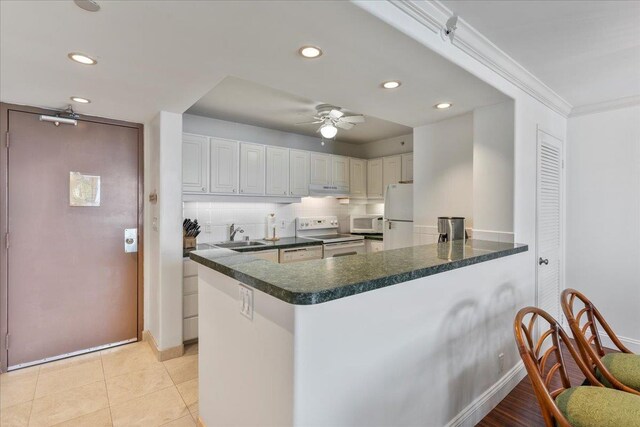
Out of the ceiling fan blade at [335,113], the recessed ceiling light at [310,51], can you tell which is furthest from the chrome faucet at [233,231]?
the recessed ceiling light at [310,51]

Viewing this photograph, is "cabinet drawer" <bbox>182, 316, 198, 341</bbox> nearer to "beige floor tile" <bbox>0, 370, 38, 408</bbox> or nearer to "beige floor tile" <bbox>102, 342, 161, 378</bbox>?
"beige floor tile" <bbox>102, 342, 161, 378</bbox>

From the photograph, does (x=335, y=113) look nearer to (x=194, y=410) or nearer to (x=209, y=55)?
(x=209, y=55)

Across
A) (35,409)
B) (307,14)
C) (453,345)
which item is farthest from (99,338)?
(307,14)

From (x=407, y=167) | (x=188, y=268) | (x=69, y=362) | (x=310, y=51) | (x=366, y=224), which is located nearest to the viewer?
(x=310, y=51)

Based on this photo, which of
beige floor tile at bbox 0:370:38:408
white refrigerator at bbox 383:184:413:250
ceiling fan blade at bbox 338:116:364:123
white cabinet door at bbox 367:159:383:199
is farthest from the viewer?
white cabinet door at bbox 367:159:383:199

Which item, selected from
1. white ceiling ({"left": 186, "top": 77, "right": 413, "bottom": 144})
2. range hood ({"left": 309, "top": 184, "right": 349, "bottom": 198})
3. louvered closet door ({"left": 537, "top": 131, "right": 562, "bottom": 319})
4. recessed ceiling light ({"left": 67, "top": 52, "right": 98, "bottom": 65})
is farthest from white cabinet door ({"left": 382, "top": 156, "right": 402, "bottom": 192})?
recessed ceiling light ({"left": 67, "top": 52, "right": 98, "bottom": 65})

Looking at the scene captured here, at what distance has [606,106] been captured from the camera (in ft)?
9.78

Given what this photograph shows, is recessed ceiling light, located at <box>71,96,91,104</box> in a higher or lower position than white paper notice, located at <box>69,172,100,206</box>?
higher

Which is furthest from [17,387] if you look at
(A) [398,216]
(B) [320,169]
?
(A) [398,216]

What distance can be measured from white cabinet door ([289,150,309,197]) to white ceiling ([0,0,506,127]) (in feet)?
6.11

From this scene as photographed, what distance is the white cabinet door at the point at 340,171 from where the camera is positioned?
4.79m

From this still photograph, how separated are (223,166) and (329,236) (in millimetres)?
1913

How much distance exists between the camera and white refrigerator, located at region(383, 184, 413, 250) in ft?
12.9

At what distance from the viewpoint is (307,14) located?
135 cm
